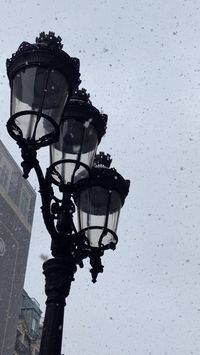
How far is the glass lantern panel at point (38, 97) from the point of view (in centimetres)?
452

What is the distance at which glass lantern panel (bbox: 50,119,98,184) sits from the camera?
16.4 feet

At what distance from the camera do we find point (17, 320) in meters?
50.3

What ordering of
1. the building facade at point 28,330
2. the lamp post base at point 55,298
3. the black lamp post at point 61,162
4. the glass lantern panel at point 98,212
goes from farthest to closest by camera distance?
the building facade at point 28,330 → the glass lantern panel at point 98,212 → the black lamp post at point 61,162 → the lamp post base at point 55,298

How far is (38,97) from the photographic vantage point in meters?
4.54

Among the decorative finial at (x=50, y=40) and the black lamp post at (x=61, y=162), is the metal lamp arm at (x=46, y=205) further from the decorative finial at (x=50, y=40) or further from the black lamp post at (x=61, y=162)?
the decorative finial at (x=50, y=40)

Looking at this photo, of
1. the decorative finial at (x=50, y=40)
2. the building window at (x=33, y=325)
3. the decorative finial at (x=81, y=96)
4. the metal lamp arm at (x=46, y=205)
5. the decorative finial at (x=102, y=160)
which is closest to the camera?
the metal lamp arm at (x=46, y=205)

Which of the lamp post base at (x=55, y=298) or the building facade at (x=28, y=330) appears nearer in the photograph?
the lamp post base at (x=55, y=298)

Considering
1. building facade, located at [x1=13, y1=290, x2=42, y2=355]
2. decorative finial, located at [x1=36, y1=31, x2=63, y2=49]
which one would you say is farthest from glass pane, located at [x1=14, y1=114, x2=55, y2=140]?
building facade, located at [x1=13, y1=290, x2=42, y2=355]

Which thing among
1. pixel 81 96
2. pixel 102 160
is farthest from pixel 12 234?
pixel 81 96

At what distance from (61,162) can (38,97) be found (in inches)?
27.4

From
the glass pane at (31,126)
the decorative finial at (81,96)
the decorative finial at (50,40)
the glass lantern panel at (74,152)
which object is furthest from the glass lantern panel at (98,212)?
the decorative finial at (50,40)

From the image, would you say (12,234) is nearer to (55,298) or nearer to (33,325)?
(33,325)

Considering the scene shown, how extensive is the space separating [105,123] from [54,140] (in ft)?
3.26

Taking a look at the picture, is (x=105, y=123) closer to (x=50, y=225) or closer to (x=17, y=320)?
(x=50, y=225)
